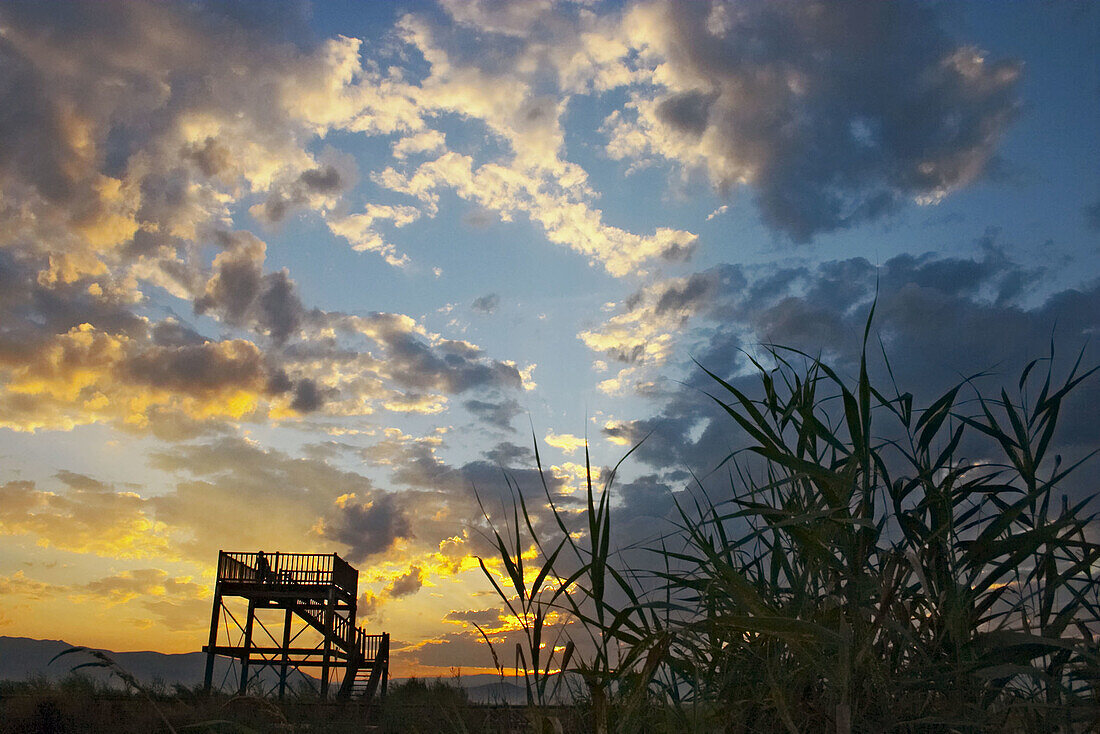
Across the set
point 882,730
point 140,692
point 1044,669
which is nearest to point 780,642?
point 882,730

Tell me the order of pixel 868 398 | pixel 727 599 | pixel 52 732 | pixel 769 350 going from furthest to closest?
pixel 52 732, pixel 769 350, pixel 727 599, pixel 868 398

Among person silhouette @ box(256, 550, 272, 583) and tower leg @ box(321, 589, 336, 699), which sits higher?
person silhouette @ box(256, 550, 272, 583)

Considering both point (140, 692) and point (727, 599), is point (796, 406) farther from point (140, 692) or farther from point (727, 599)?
point (140, 692)

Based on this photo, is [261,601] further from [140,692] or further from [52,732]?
[140,692]

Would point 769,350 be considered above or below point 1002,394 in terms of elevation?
above

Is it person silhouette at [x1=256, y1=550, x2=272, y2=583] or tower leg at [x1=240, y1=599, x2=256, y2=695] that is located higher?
person silhouette at [x1=256, y1=550, x2=272, y2=583]

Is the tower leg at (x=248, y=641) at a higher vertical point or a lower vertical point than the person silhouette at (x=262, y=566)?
lower

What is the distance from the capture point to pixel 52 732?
1201cm

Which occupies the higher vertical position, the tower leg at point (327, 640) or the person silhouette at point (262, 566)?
the person silhouette at point (262, 566)

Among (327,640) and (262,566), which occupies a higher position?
(262,566)

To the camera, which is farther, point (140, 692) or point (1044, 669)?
point (1044, 669)

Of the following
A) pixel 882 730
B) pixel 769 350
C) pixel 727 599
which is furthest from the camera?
pixel 769 350

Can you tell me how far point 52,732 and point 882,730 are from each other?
46.6ft

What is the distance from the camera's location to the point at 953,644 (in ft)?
6.64
